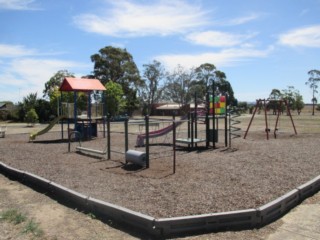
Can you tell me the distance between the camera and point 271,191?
674 cm

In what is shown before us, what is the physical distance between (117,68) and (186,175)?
5593 cm

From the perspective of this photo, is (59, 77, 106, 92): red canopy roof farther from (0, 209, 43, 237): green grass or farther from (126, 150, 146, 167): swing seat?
(0, 209, 43, 237): green grass

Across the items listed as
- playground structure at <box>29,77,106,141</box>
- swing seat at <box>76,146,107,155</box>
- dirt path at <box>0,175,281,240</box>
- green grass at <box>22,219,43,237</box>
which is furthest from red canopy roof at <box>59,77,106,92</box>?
green grass at <box>22,219,43,237</box>

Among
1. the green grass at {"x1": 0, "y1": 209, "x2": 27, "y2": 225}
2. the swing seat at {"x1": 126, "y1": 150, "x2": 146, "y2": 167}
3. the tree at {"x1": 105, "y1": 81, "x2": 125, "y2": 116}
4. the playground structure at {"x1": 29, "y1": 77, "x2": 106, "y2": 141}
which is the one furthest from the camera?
the tree at {"x1": 105, "y1": 81, "x2": 125, "y2": 116}

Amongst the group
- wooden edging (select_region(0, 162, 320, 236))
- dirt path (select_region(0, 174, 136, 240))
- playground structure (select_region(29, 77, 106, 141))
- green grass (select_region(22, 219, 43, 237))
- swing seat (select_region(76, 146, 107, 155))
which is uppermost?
playground structure (select_region(29, 77, 106, 141))

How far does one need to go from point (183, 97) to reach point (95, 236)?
227 feet

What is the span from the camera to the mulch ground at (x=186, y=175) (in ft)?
20.2

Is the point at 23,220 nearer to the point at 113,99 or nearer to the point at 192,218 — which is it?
the point at 192,218

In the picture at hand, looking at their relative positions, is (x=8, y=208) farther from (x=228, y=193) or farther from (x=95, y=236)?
(x=228, y=193)


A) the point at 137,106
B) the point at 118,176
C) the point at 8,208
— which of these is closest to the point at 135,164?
the point at 118,176

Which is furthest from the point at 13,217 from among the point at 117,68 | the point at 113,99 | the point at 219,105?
the point at 117,68

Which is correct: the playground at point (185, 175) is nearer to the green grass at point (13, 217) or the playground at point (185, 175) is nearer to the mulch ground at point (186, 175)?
the mulch ground at point (186, 175)

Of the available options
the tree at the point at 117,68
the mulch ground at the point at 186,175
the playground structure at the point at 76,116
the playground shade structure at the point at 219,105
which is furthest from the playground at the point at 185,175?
the tree at the point at 117,68

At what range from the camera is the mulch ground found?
20.2ft
